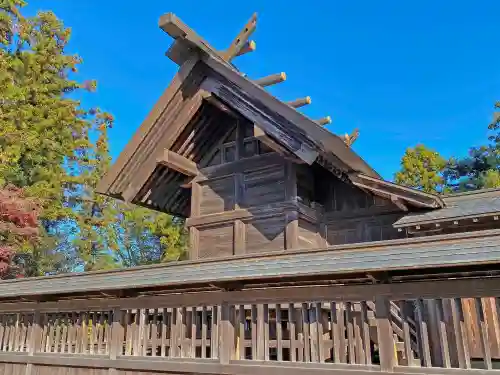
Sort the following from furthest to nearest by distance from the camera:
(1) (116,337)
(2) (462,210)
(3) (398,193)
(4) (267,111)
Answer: (4) (267,111), (3) (398,193), (2) (462,210), (1) (116,337)

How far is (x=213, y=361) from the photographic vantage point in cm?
564

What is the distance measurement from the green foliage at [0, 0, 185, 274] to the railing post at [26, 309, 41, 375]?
10.1 meters

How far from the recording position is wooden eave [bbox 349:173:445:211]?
7.41 metres

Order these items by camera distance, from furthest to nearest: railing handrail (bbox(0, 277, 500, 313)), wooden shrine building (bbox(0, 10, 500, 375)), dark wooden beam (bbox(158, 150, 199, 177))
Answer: dark wooden beam (bbox(158, 150, 199, 177)), wooden shrine building (bbox(0, 10, 500, 375)), railing handrail (bbox(0, 277, 500, 313))

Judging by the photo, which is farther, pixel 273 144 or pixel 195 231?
pixel 195 231

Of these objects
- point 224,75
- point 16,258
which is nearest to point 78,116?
point 16,258

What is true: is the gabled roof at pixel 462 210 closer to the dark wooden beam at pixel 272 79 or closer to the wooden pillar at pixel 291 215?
the wooden pillar at pixel 291 215

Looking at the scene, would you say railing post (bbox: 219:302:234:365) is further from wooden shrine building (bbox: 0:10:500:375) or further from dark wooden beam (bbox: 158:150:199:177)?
dark wooden beam (bbox: 158:150:199:177)

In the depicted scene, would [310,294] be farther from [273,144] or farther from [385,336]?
[273,144]

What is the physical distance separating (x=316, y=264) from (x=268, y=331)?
1274 millimetres

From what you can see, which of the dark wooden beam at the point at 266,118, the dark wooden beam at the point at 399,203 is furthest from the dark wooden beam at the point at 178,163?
the dark wooden beam at the point at 399,203

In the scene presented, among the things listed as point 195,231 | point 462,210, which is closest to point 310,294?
point 462,210

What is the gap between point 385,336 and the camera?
4.67 m

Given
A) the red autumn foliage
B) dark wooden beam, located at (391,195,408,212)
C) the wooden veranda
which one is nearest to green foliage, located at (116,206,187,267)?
the red autumn foliage
